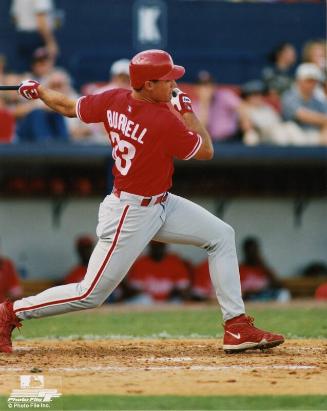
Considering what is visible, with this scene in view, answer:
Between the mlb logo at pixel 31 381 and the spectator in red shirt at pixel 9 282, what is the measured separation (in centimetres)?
552

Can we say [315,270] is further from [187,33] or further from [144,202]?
[144,202]

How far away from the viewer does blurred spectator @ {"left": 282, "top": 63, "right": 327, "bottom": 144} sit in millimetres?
11938

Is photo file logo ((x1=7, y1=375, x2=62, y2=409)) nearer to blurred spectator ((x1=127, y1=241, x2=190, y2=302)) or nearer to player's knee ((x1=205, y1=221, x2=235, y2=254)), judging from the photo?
player's knee ((x1=205, y1=221, x2=235, y2=254))

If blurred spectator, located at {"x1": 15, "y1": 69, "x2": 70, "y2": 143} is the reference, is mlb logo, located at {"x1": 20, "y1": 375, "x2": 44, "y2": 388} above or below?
below

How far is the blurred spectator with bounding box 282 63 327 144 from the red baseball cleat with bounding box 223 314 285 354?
20.4ft

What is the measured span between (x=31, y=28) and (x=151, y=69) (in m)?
7.27

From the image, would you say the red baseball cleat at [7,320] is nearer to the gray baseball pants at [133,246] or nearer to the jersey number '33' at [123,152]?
the gray baseball pants at [133,246]

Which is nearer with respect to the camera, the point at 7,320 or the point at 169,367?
the point at 169,367

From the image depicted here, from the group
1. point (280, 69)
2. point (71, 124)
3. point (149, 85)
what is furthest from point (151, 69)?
point (280, 69)

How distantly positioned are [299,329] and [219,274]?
2.24 m

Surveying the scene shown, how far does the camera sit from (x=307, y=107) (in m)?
12.1

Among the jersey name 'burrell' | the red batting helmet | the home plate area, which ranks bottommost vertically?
the home plate area

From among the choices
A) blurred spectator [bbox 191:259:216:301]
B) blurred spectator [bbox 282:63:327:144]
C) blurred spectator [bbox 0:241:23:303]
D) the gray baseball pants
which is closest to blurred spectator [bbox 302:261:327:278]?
blurred spectator [bbox 191:259:216:301]

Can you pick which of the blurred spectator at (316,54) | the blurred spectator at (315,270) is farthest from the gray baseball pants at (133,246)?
the blurred spectator at (316,54)
